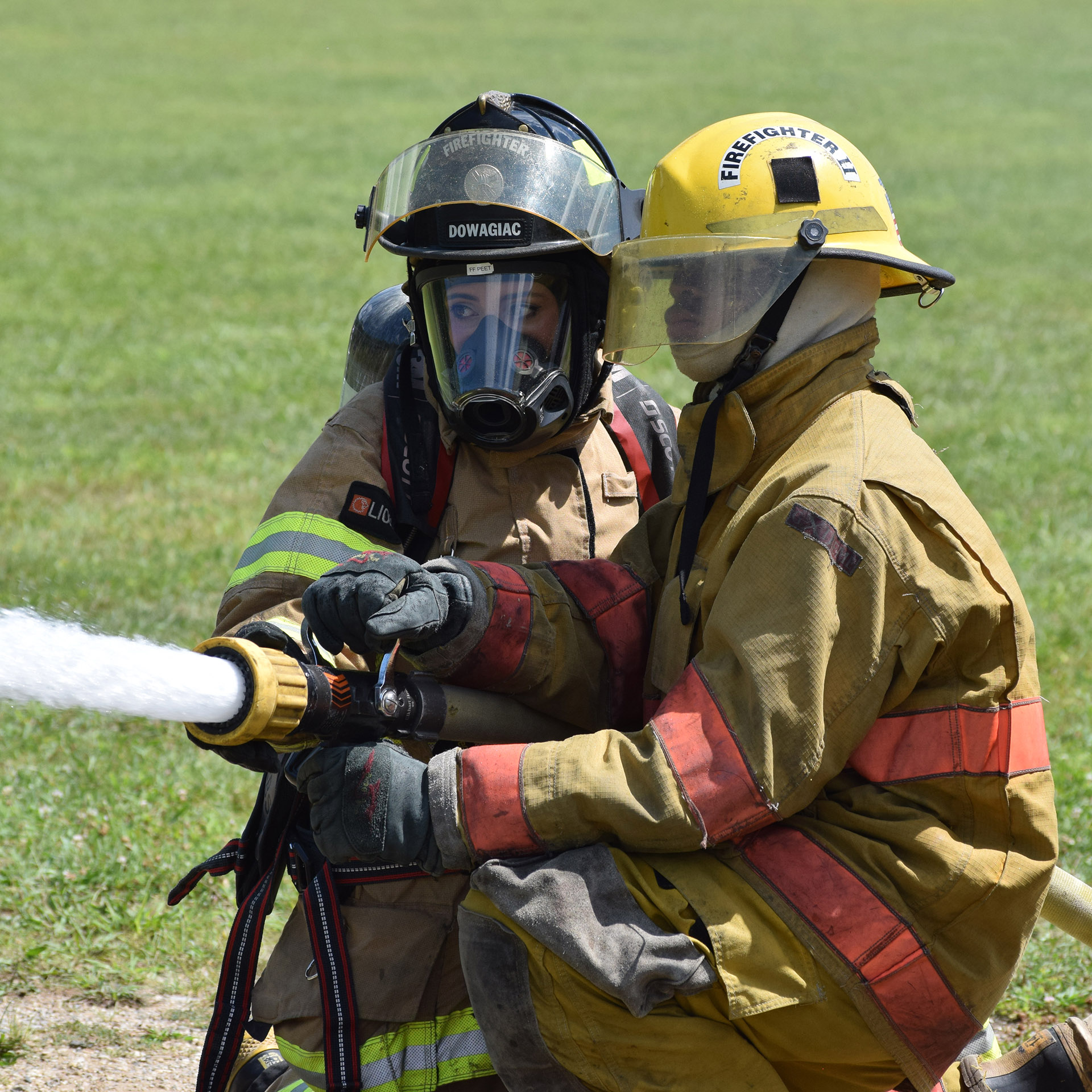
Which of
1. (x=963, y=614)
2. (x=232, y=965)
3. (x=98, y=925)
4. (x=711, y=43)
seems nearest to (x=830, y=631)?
(x=963, y=614)

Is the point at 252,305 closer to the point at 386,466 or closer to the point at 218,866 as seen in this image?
the point at 386,466

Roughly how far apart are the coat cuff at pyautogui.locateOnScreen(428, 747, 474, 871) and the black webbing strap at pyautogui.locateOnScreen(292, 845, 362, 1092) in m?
0.62

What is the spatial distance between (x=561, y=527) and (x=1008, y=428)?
6.97 meters

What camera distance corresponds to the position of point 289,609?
2986 mm

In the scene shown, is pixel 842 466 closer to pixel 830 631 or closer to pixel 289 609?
pixel 830 631

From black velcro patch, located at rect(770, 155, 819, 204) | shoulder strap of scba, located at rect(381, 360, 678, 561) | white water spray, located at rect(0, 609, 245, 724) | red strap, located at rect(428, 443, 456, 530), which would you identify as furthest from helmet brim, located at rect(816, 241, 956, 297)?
white water spray, located at rect(0, 609, 245, 724)

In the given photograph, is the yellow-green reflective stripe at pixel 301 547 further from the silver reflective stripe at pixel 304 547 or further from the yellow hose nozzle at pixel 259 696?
the yellow hose nozzle at pixel 259 696

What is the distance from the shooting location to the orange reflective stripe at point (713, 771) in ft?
7.53

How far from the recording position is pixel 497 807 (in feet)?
7.84

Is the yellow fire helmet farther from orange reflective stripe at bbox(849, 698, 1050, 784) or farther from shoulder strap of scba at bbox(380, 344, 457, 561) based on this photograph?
orange reflective stripe at bbox(849, 698, 1050, 784)

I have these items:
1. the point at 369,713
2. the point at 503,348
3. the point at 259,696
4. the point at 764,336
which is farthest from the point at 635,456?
the point at 259,696

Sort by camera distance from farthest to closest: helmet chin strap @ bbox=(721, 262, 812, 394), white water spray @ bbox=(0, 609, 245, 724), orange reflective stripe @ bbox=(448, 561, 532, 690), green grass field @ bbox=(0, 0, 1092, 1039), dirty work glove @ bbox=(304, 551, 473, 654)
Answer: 1. green grass field @ bbox=(0, 0, 1092, 1039)
2. orange reflective stripe @ bbox=(448, 561, 532, 690)
3. helmet chin strap @ bbox=(721, 262, 812, 394)
4. dirty work glove @ bbox=(304, 551, 473, 654)
5. white water spray @ bbox=(0, 609, 245, 724)

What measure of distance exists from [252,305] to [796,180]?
436 inches

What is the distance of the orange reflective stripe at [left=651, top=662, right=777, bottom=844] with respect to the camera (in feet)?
7.53
